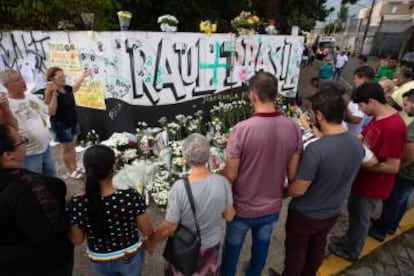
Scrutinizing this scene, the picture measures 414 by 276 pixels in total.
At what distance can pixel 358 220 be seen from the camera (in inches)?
116

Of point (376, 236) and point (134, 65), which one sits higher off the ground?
point (134, 65)

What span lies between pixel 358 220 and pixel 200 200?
187cm

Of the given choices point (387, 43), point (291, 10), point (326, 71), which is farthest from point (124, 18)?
point (387, 43)

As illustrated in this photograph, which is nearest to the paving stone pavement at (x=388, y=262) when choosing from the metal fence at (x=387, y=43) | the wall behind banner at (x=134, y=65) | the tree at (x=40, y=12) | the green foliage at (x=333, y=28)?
the wall behind banner at (x=134, y=65)

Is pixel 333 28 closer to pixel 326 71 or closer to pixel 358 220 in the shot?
pixel 326 71

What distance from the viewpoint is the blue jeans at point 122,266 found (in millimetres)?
2062

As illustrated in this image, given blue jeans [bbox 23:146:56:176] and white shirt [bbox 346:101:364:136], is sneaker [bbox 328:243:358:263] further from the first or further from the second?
blue jeans [bbox 23:146:56:176]

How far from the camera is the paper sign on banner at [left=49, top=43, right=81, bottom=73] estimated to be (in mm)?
5793

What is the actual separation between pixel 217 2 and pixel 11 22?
827 centimetres

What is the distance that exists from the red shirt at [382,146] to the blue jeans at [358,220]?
0.11m

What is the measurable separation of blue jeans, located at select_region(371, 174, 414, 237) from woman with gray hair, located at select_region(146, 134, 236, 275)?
218cm

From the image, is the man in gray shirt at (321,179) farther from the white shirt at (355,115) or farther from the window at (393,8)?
the window at (393,8)

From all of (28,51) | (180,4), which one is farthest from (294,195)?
(180,4)

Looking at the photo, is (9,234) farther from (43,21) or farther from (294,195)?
(43,21)
